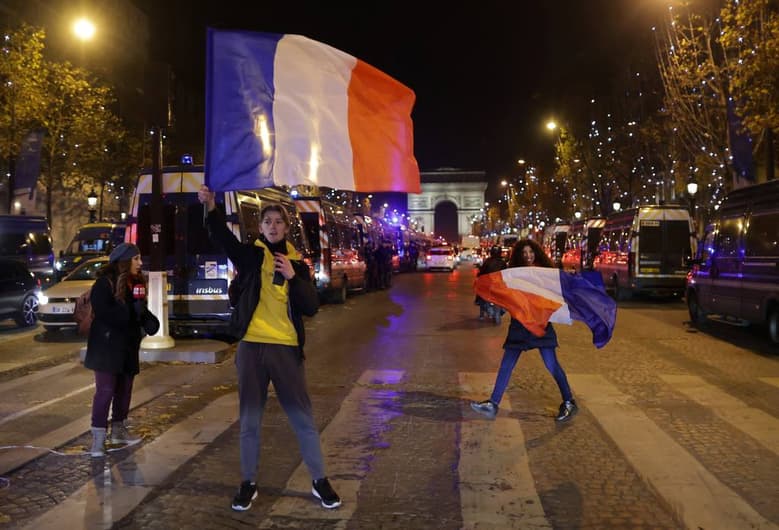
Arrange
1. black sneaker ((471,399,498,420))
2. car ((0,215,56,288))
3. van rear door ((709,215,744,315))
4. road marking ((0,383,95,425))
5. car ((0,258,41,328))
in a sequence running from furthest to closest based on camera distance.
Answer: car ((0,215,56,288)) < car ((0,258,41,328)) < van rear door ((709,215,744,315)) < road marking ((0,383,95,425)) < black sneaker ((471,399,498,420))

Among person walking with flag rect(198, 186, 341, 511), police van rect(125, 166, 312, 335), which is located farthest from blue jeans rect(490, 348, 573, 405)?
police van rect(125, 166, 312, 335)

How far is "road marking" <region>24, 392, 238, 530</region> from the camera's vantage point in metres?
4.61

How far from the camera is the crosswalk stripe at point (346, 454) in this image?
468 centimetres

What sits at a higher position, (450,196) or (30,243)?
(450,196)

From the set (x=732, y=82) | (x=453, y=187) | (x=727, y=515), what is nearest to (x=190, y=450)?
(x=727, y=515)

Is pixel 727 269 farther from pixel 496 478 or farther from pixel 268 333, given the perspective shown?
pixel 268 333

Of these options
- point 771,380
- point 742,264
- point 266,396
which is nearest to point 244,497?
point 266,396

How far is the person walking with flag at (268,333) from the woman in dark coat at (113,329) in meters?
1.64

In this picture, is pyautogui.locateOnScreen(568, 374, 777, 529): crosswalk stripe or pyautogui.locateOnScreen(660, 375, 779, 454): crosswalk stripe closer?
pyautogui.locateOnScreen(568, 374, 777, 529): crosswalk stripe

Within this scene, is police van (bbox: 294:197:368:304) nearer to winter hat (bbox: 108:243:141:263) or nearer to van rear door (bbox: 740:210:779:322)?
van rear door (bbox: 740:210:779:322)

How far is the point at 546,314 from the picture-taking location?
706cm

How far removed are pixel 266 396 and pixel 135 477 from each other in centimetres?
152

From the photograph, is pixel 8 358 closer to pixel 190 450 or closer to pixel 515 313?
pixel 190 450

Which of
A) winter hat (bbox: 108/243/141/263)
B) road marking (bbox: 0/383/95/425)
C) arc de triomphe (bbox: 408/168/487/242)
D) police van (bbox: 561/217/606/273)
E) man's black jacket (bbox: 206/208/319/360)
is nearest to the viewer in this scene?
man's black jacket (bbox: 206/208/319/360)
